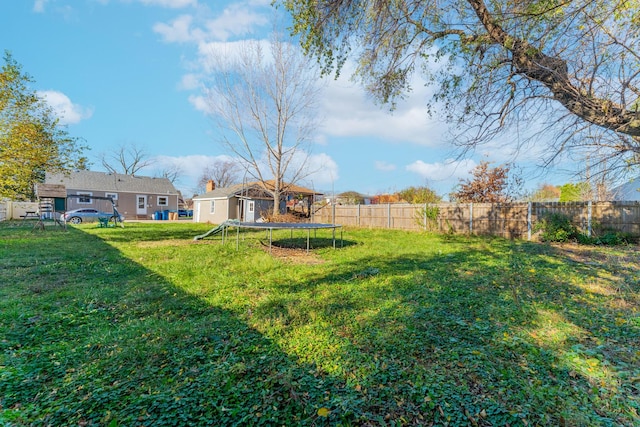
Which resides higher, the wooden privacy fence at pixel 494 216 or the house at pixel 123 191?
the house at pixel 123 191

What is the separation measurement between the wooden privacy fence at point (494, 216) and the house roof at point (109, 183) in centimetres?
2161

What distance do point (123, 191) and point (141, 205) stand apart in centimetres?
202

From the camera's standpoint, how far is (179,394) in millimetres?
2113

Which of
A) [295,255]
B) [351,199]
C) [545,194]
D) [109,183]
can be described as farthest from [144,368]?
[109,183]

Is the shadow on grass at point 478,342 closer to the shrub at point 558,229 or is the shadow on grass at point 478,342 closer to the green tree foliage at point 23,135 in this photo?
the shrub at point 558,229

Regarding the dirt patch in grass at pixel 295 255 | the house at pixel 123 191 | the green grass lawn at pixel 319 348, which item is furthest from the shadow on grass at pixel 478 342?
the house at pixel 123 191

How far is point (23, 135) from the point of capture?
11398 millimetres

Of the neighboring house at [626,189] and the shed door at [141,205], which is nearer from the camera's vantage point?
the neighboring house at [626,189]

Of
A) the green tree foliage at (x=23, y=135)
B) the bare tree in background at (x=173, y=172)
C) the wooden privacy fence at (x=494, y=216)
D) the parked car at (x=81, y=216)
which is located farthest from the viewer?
the bare tree in background at (x=173, y=172)

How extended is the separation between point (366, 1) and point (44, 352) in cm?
652

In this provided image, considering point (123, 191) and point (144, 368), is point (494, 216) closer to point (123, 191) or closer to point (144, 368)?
point (144, 368)

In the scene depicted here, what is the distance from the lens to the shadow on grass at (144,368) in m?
1.94

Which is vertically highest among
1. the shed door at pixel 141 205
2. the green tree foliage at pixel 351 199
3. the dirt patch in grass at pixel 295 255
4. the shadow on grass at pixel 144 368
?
the green tree foliage at pixel 351 199

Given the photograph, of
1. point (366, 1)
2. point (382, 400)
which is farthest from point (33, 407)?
point (366, 1)
